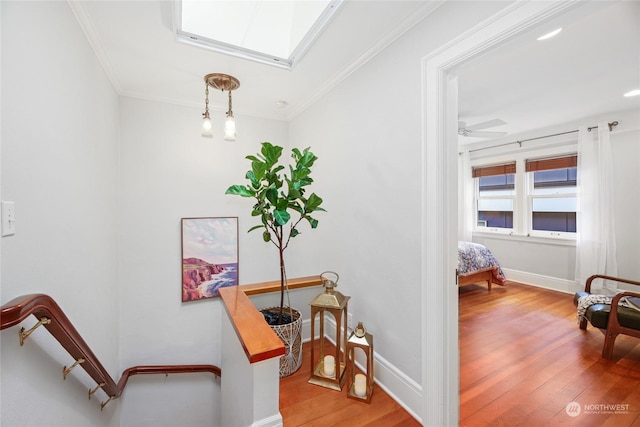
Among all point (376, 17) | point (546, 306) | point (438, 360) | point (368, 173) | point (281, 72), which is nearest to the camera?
point (438, 360)

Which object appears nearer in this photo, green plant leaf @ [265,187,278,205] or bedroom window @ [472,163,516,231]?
green plant leaf @ [265,187,278,205]

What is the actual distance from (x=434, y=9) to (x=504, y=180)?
470cm

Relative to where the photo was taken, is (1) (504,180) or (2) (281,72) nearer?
(2) (281,72)

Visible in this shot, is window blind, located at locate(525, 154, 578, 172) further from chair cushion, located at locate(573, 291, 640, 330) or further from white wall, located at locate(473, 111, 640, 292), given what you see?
chair cushion, located at locate(573, 291, 640, 330)

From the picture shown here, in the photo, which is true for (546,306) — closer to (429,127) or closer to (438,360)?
(438,360)

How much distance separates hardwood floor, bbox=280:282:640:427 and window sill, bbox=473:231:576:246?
149 centimetres

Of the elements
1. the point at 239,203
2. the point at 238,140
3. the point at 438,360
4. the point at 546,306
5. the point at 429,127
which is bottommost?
the point at 546,306

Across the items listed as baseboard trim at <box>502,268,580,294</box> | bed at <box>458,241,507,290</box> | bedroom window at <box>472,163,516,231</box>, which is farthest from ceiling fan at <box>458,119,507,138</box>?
baseboard trim at <box>502,268,580,294</box>

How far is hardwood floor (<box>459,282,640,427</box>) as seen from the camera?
1705mm

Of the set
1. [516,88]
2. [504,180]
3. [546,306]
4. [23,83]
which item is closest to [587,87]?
[516,88]

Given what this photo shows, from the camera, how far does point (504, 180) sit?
505cm

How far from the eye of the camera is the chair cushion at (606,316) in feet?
7.42

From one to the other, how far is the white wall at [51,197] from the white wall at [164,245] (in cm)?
57

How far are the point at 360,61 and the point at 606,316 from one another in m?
3.19
